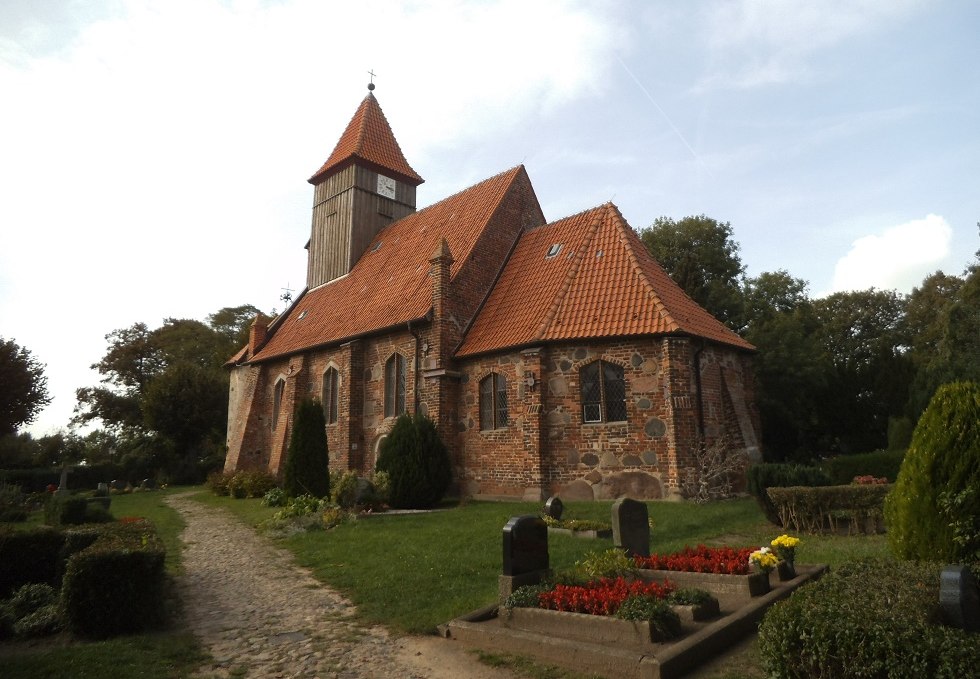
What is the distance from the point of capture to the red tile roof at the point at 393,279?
2008 cm

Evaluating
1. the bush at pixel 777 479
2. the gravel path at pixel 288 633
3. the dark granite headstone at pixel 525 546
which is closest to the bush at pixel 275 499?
the gravel path at pixel 288 633

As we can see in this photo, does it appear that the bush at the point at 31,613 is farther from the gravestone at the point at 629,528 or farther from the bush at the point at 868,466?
the bush at the point at 868,466

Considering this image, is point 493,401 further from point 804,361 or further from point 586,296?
point 804,361

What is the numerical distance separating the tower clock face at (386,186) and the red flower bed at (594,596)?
22.6 metres

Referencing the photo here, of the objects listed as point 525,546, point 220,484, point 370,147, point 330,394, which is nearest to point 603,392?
point 525,546

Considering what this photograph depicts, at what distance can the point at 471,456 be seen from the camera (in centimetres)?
1747

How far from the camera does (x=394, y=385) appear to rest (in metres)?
19.8

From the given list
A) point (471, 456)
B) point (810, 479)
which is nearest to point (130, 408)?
point (471, 456)

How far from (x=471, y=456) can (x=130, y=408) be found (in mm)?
32933

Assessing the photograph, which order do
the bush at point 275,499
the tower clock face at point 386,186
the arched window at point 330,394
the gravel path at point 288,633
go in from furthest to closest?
the tower clock face at point 386,186 → the arched window at point 330,394 → the bush at point 275,499 → the gravel path at point 288,633

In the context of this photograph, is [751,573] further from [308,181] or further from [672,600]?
[308,181]

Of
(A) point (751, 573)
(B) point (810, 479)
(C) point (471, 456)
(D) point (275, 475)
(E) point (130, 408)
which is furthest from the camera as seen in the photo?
(E) point (130, 408)

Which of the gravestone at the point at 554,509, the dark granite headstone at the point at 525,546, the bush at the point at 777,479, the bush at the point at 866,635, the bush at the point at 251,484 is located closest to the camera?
the bush at the point at 866,635

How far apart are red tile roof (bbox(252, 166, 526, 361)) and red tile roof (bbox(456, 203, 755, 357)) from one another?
1.89m
